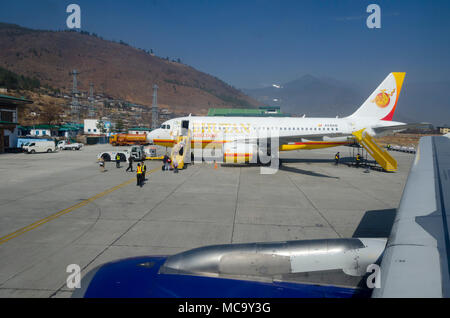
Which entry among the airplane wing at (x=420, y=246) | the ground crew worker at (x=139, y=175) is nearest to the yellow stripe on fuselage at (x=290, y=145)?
the ground crew worker at (x=139, y=175)

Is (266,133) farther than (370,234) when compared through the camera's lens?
Yes

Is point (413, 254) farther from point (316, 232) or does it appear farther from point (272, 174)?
point (272, 174)

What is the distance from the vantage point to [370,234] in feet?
31.5

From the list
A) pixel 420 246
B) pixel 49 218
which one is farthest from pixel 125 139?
pixel 420 246

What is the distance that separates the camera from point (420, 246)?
2525 mm

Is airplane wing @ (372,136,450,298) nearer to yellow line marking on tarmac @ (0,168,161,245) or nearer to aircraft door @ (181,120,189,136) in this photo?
yellow line marking on tarmac @ (0,168,161,245)

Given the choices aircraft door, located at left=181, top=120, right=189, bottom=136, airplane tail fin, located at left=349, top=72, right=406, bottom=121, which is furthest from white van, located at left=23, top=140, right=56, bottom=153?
airplane tail fin, located at left=349, top=72, right=406, bottom=121

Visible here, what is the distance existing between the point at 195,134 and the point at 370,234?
750 inches

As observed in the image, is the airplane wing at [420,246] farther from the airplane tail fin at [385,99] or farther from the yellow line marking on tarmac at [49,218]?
the airplane tail fin at [385,99]

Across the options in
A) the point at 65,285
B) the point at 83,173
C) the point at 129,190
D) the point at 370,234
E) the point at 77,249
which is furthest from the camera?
the point at 83,173

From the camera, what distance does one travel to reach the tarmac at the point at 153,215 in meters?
7.63

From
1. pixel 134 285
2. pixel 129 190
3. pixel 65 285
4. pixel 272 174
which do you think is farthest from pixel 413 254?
pixel 272 174

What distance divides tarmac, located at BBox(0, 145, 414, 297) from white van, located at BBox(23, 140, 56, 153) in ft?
55.2

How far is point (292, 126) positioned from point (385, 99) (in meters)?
9.86
